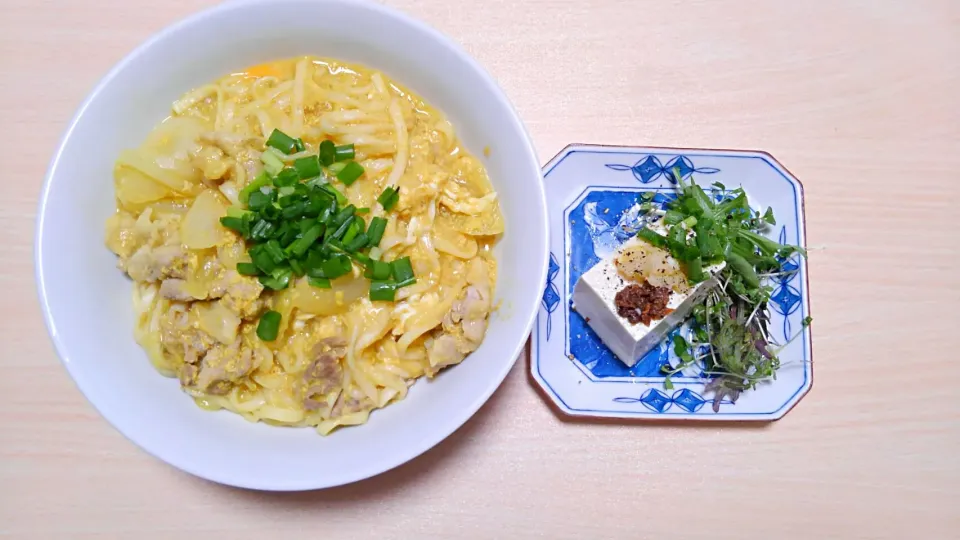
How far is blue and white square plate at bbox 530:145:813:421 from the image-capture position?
2982 mm

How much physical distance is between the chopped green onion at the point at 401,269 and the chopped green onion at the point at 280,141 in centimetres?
57

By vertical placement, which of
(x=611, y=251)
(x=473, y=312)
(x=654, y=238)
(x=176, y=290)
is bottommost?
(x=611, y=251)

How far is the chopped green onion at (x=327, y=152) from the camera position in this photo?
238 cm

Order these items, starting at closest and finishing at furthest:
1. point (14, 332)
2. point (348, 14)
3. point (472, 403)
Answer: point (472, 403) → point (348, 14) → point (14, 332)

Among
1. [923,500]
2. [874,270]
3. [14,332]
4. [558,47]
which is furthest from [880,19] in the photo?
[14,332]

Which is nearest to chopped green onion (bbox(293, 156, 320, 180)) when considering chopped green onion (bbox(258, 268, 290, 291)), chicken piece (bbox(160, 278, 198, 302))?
chopped green onion (bbox(258, 268, 290, 291))

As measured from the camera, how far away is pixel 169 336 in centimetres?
237

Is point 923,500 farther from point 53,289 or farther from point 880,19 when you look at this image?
point 53,289

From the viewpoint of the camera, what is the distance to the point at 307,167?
2301mm

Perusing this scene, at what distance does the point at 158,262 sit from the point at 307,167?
0.63 meters

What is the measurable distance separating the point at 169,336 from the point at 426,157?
115 centimetres

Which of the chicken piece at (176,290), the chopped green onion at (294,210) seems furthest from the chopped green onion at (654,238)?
the chicken piece at (176,290)

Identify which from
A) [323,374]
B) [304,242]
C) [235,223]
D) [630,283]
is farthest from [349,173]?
[630,283]

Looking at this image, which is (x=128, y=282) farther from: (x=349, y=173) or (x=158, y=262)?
(x=349, y=173)
